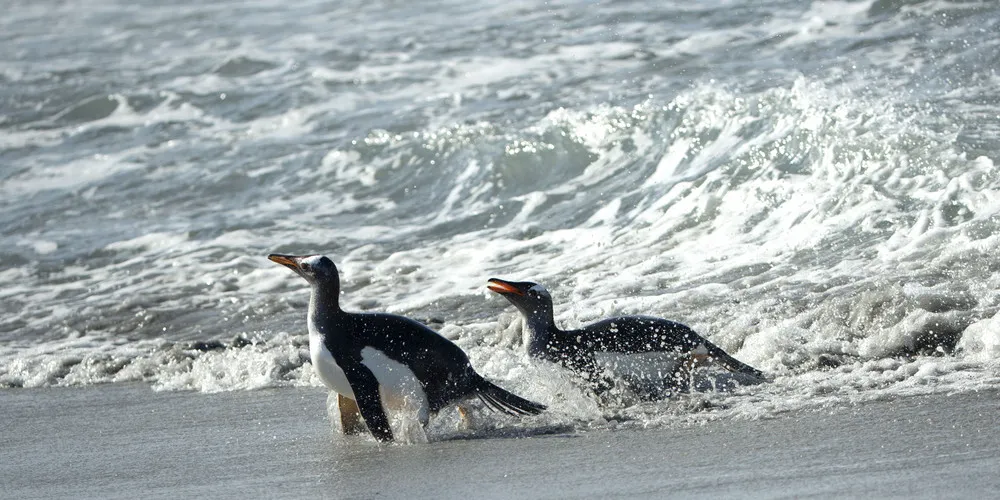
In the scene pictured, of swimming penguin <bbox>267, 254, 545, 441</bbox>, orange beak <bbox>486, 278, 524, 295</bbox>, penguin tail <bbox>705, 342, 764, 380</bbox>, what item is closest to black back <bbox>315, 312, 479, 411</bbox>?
swimming penguin <bbox>267, 254, 545, 441</bbox>

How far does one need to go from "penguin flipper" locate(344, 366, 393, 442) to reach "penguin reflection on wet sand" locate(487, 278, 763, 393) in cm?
85

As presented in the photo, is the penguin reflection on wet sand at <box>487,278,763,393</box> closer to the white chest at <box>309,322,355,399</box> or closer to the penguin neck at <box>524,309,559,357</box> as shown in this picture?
the penguin neck at <box>524,309,559,357</box>

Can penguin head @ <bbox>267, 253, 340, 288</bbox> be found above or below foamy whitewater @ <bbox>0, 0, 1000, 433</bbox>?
above

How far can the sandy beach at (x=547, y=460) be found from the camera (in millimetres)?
4973

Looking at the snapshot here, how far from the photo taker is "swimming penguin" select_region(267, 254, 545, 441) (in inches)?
244

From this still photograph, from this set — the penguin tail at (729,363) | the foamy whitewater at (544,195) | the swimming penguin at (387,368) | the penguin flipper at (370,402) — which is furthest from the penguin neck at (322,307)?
the penguin tail at (729,363)

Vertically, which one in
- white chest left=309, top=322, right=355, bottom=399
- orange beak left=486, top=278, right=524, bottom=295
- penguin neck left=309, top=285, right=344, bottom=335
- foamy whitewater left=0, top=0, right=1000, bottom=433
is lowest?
foamy whitewater left=0, top=0, right=1000, bottom=433

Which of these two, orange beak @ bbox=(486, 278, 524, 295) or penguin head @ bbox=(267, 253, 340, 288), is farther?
orange beak @ bbox=(486, 278, 524, 295)

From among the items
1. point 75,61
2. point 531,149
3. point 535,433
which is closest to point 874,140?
point 531,149

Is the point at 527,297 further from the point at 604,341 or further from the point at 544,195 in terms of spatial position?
the point at 544,195

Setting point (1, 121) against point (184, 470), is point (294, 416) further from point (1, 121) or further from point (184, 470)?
point (1, 121)

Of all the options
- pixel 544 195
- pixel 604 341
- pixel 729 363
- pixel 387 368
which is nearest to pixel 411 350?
pixel 387 368

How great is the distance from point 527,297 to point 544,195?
17.6 ft

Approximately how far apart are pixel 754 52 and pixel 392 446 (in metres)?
9.38
